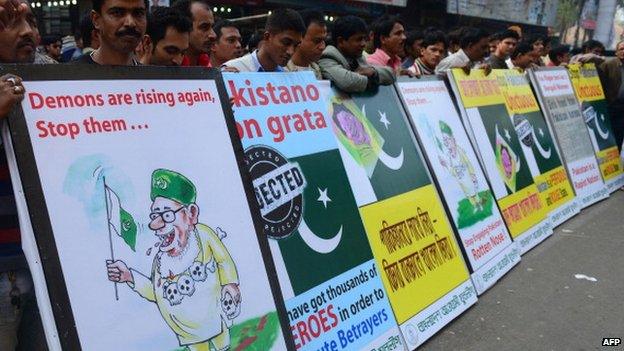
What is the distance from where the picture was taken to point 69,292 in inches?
72.6

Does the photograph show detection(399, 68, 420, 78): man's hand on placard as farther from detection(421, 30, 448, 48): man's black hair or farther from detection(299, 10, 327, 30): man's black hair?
detection(421, 30, 448, 48): man's black hair

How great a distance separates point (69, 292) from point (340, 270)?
1.46 meters

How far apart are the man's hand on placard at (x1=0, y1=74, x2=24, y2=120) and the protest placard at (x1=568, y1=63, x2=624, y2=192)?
7.25m

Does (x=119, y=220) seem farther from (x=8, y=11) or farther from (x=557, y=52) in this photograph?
(x=557, y=52)

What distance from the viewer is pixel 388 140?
379 centimetres

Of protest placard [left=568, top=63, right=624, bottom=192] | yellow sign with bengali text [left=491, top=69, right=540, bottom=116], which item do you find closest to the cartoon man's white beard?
yellow sign with bengali text [left=491, top=69, right=540, bottom=116]

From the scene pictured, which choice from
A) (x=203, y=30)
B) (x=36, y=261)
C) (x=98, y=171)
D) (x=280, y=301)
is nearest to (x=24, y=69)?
(x=98, y=171)

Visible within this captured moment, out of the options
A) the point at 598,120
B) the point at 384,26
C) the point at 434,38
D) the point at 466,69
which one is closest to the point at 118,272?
the point at 466,69

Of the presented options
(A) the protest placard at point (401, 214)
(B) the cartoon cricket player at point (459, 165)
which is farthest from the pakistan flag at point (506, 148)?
(A) the protest placard at point (401, 214)

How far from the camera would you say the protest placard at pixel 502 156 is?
4.95 metres

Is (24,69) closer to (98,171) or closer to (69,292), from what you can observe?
(98,171)

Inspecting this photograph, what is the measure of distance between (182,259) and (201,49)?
2.27 m

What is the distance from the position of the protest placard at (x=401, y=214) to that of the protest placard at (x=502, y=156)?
1117mm

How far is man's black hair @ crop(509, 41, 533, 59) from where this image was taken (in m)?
7.09
